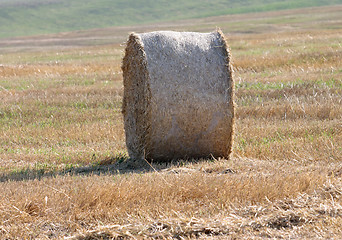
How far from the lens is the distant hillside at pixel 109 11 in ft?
343

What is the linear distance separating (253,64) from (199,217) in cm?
1455

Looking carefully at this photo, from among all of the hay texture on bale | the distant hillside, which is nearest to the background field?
the hay texture on bale

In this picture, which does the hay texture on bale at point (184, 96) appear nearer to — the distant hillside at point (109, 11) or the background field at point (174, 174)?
the background field at point (174, 174)

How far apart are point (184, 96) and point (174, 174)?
4.56 feet

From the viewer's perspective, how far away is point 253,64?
19.4 m

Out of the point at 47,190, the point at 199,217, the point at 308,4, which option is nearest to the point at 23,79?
the point at 47,190

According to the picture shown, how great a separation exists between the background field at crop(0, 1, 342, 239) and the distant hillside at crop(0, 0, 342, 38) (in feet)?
285

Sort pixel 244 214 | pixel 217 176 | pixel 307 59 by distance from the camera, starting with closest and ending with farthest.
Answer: pixel 244 214
pixel 217 176
pixel 307 59

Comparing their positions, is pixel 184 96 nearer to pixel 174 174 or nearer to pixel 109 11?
pixel 174 174

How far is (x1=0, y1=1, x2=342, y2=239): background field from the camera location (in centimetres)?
522

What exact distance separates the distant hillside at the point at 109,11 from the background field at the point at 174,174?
86740 mm

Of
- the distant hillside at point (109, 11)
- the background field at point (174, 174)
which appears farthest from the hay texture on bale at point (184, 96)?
the distant hillside at point (109, 11)

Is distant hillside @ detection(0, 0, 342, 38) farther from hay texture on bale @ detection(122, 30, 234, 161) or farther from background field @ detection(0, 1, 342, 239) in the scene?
Answer: hay texture on bale @ detection(122, 30, 234, 161)

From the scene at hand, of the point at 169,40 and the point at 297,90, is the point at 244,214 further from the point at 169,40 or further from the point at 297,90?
the point at 297,90
